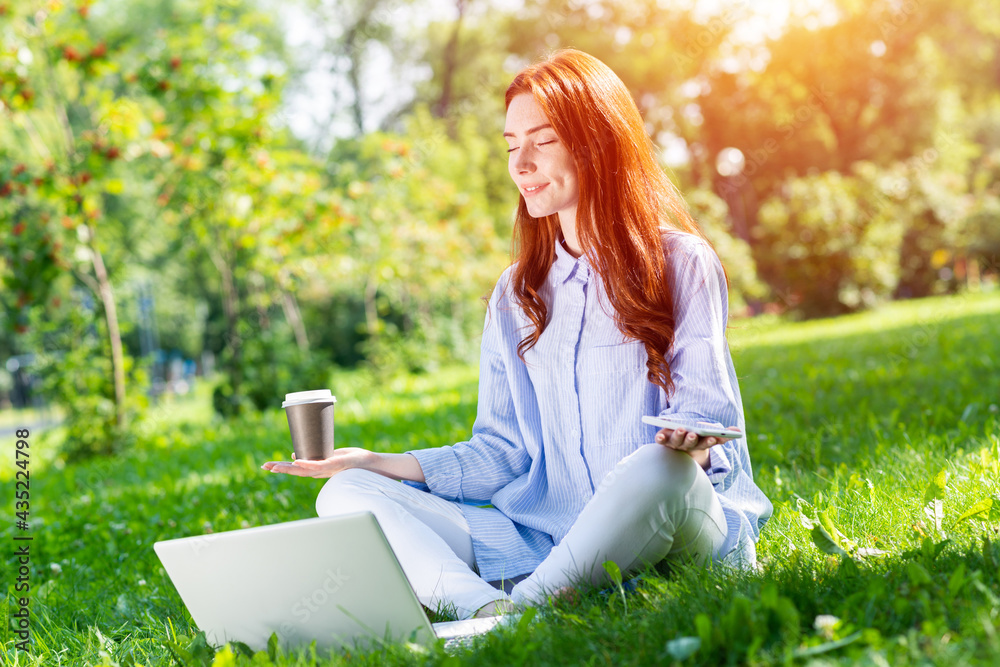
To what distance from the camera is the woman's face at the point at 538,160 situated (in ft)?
6.91

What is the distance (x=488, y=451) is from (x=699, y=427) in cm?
81

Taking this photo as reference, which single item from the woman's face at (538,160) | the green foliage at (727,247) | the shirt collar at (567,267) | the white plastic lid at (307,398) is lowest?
the green foliage at (727,247)

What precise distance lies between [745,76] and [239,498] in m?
21.5

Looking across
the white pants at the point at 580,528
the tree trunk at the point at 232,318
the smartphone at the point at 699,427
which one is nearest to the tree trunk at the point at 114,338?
the tree trunk at the point at 232,318

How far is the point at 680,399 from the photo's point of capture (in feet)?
6.14

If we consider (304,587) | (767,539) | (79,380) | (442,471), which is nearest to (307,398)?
(304,587)

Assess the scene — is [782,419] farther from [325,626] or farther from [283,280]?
[283,280]

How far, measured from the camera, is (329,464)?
203cm

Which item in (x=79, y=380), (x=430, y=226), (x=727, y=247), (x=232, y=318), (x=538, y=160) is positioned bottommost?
(x=727, y=247)

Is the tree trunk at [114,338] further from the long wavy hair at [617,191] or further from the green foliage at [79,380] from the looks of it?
the long wavy hair at [617,191]

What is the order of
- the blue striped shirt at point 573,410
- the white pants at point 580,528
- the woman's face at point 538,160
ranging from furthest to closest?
the woman's face at point 538,160 → the blue striped shirt at point 573,410 → the white pants at point 580,528

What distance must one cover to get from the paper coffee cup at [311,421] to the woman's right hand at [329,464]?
0.08 feet

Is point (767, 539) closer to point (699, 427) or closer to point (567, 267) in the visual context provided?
point (699, 427)

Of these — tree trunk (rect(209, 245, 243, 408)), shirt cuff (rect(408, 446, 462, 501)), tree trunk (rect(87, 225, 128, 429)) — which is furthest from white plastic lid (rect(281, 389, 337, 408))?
tree trunk (rect(209, 245, 243, 408))
